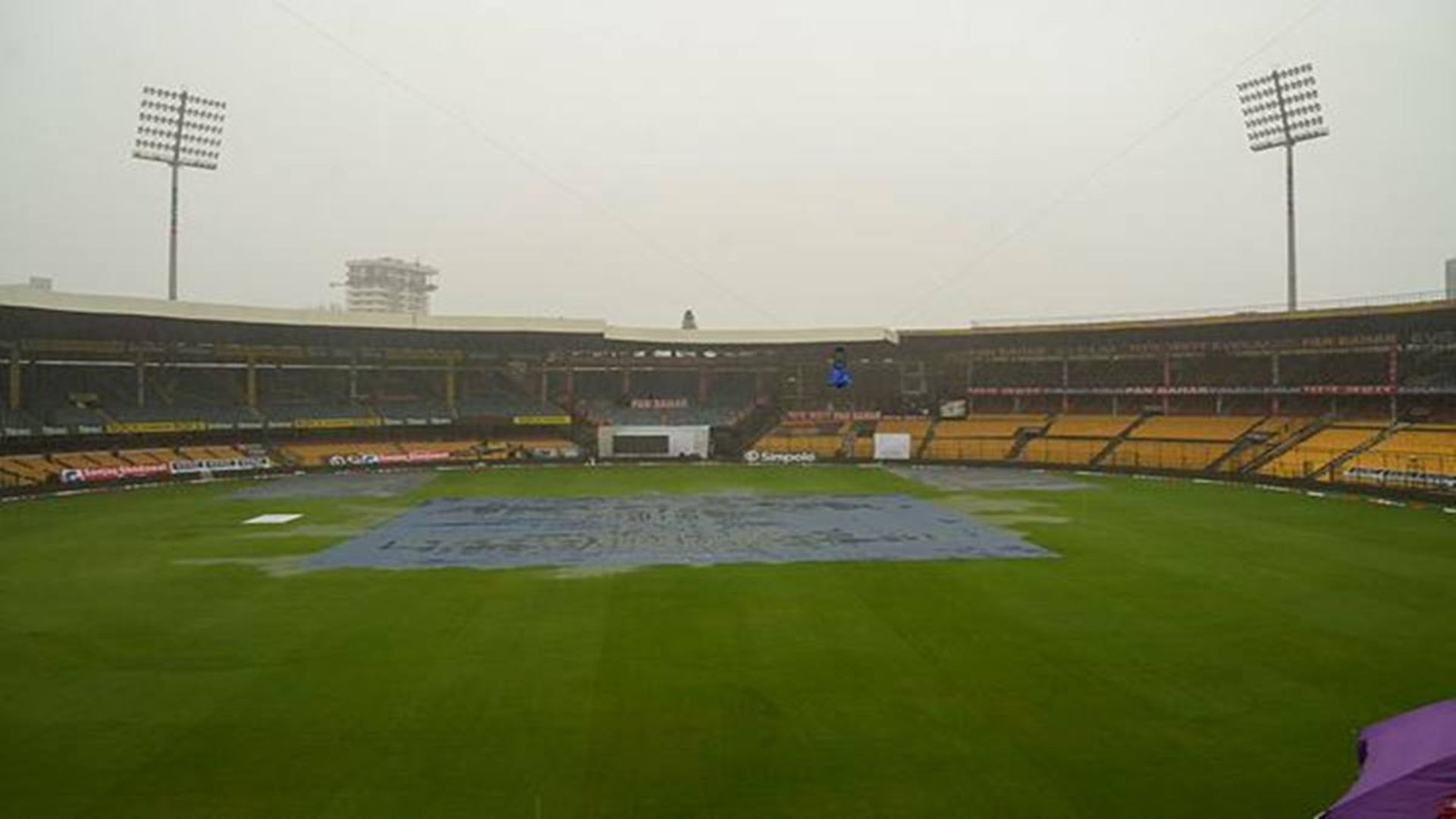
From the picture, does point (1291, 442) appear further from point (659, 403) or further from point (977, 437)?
point (659, 403)

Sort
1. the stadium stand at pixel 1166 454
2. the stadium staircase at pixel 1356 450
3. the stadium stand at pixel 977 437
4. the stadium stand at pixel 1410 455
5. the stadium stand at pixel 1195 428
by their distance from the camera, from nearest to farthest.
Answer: the stadium stand at pixel 1410 455
the stadium staircase at pixel 1356 450
the stadium stand at pixel 1166 454
the stadium stand at pixel 1195 428
the stadium stand at pixel 977 437

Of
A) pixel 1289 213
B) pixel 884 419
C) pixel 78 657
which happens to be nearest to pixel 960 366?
pixel 884 419

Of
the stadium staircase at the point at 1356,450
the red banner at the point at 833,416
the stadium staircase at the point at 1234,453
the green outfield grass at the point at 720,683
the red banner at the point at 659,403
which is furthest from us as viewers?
the red banner at the point at 659,403

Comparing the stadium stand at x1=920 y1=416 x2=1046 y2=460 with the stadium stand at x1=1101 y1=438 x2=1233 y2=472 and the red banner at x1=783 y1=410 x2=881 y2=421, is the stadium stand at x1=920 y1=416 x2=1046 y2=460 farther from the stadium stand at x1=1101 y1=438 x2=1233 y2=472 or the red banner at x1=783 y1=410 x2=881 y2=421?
the stadium stand at x1=1101 y1=438 x2=1233 y2=472

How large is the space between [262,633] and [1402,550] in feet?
98.5

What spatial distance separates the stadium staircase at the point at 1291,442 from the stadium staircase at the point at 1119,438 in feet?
27.7

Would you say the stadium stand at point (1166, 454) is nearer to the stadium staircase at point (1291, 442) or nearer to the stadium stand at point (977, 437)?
the stadium staircase at point (1291, 442)

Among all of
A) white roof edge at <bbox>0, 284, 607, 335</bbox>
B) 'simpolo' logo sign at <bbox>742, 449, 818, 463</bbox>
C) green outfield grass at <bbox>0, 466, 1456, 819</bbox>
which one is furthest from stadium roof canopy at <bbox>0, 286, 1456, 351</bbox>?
green outfield grass at <bbox>0, 466, 1456, 819</bbox>

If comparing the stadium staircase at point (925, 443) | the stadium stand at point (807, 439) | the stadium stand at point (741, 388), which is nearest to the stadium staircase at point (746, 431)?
the stadium stand at point (741, 388)

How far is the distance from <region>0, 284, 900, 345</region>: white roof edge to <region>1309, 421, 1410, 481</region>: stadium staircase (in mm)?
30898

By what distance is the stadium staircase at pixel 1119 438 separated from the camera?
57.7 meters

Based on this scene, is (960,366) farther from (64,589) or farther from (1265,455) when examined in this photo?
(64,589)

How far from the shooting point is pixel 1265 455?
51.1 meters

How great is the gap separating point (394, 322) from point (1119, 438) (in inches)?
1869
